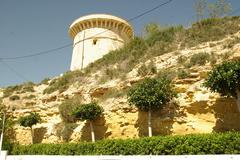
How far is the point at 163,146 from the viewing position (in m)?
14.6

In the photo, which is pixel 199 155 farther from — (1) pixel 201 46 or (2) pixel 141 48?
(2) pixel 141 48

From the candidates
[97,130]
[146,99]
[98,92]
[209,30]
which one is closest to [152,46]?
[209,30]

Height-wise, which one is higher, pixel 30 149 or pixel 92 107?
pixel 92 107

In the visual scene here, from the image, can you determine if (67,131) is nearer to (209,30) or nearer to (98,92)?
(98,92)

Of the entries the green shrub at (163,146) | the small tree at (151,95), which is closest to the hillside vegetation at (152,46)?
the small tree at (151,95)

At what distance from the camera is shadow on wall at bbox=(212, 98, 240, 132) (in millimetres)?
16859

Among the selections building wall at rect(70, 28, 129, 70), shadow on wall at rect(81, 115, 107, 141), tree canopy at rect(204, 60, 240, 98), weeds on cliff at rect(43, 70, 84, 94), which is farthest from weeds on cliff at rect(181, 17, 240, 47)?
building wall at rect(70, 28, 129, 70)

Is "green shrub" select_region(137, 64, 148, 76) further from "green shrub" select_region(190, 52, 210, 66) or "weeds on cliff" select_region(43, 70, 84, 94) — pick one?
"weeds on cliff" select_region(43, 70, 84, 94)

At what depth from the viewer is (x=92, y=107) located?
20.5 metres

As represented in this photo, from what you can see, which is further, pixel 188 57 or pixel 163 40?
pixel 163 40

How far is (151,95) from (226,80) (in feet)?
15.2

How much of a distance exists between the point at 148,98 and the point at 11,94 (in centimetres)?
2217

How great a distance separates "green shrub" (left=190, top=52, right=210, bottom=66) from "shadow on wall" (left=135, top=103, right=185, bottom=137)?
14.5 feet
